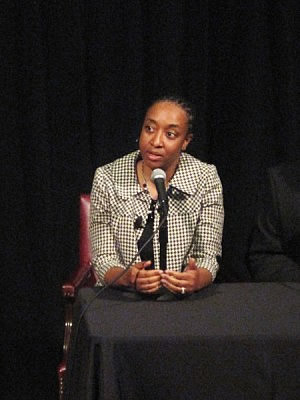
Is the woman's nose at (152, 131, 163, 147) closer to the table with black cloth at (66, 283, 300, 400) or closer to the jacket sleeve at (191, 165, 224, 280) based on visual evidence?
the jacket sleeve at (191, 165, 224, 280)

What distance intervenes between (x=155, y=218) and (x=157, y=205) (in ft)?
0.32

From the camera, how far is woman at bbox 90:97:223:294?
102 inches

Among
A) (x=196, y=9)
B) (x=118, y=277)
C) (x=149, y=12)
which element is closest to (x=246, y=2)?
(x=196, y=9)

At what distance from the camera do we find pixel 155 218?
2621 mm

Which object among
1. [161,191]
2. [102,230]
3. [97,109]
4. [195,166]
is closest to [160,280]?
[161,191]

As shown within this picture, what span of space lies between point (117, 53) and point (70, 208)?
0.75 metres

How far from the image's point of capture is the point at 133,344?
1.84 m

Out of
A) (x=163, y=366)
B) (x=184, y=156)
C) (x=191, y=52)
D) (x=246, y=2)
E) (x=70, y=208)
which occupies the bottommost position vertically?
(x=70, y=208)

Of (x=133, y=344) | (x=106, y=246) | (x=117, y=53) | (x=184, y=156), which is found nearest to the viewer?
(x=133, y=344)

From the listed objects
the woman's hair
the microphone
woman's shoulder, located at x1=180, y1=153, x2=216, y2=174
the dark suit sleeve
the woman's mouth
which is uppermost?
the woman's hair

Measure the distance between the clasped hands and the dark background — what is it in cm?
140

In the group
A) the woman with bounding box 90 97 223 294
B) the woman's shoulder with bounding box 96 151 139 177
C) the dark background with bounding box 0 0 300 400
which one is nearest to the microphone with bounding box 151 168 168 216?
the woman with bounding box 90 97 223 294

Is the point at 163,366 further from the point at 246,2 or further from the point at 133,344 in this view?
the point at 246,2

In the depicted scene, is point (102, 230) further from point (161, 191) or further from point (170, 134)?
point (161, 191)
